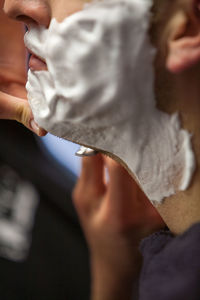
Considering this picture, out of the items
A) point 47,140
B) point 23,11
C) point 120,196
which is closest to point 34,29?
point 23,11

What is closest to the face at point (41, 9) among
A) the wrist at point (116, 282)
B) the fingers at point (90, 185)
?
the fingers at point (90, 185)

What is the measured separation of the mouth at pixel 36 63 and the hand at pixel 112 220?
38 centimetres

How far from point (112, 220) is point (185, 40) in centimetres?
60

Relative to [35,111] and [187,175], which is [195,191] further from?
[35,111]

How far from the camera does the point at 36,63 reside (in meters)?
0.75

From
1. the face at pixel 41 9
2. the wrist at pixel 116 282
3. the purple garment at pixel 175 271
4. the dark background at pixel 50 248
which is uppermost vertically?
the face at pixel 41 9

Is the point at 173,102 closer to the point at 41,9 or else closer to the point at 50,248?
the point at 41,9

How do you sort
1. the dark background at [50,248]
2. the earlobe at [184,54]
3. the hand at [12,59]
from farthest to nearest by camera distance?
the dark background at [50,248] < the hand at [12,59] < the earlobe at [184,54]

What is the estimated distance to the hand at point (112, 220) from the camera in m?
1.10

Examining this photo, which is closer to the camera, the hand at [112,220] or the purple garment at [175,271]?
the purple garment at [175,271]

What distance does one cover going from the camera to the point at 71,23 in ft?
2.16

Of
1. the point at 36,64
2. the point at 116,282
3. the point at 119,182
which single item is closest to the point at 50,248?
the point at 116,282

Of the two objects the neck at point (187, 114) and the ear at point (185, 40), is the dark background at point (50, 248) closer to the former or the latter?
the neck at point (187, 114)

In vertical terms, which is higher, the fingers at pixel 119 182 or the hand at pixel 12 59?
the hand at pixel 12 59
